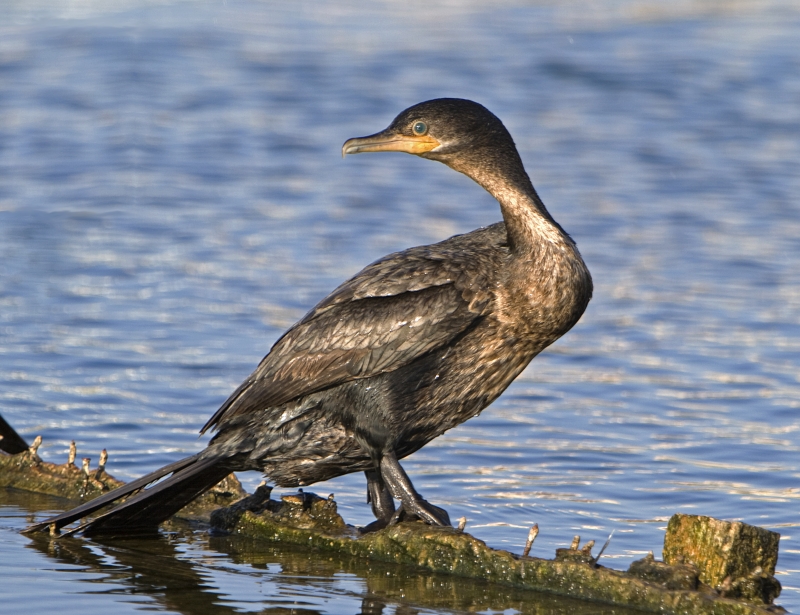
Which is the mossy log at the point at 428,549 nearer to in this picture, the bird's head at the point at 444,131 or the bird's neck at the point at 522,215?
the bird's neck at the point at 522,215

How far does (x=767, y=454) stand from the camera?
8414 mm

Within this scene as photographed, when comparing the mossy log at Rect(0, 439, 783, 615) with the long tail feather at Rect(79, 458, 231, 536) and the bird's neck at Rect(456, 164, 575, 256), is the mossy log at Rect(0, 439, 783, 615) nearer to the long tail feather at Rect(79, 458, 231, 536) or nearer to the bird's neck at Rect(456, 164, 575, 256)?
the long tail feather at Rect(79, 458, 231, 536)

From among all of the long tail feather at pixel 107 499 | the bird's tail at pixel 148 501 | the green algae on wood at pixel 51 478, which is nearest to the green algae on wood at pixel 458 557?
the bird's tail at pixel 148 501

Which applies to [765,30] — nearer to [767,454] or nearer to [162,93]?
[162,93]

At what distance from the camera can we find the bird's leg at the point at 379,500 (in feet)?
20.6

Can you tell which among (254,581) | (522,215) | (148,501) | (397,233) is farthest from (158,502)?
(397,233)

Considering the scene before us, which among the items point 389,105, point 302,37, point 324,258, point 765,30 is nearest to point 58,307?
point 324,258

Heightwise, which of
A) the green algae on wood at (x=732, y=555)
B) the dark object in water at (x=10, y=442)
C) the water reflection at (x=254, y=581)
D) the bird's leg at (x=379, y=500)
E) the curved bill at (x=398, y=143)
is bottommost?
the water reflection at (x=254, y=581)

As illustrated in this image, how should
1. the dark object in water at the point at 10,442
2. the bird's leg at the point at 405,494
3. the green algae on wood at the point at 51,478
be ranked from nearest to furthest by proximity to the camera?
the bird's leg at the point at 405,494, the green algae on wood at the point at 51,478, the dark object in water at the point at 10,442

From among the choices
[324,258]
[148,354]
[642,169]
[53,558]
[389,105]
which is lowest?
[53,558]

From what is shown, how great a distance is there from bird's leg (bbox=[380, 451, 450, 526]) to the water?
1.35ft

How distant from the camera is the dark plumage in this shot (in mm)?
6020

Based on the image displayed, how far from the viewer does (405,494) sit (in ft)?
19.7

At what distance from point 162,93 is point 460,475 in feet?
43.2
